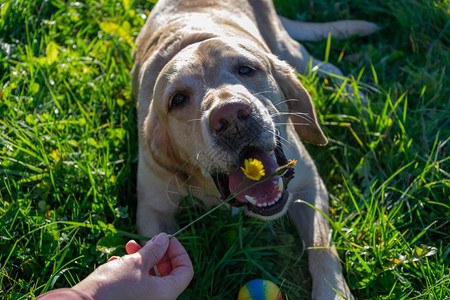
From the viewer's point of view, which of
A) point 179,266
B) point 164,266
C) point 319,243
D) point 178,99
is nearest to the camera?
point 179,266

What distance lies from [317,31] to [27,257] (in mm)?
3154

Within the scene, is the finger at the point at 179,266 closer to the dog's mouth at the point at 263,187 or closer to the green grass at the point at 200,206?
the dog's mouth at the point at 263,187

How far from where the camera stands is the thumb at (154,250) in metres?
2.35

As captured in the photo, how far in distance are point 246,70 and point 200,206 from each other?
984 mm

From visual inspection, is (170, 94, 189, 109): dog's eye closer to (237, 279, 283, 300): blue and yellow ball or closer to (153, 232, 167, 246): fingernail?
(153, 232, 167, 246): fingernail

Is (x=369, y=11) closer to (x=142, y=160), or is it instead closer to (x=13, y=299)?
(x=142, y=160)

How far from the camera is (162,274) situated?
2662mm

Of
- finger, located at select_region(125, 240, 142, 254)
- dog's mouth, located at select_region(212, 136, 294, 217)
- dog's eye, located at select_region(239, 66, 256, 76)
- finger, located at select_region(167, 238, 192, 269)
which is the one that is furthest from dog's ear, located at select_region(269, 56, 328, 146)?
finger, located at select_region(125, 240, 142, 254)

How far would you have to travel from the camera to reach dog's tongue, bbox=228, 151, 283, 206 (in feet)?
9.39

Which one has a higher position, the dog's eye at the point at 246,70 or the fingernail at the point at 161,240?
the dog's eye at the point at 246,70

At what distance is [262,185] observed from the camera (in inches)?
114

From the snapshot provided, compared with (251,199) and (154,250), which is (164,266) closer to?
(154,250)

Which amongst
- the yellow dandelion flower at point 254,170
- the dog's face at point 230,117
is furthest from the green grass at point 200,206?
the yellow dandelion flower at point 254,170

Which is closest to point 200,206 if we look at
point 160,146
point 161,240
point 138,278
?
point 160,146
